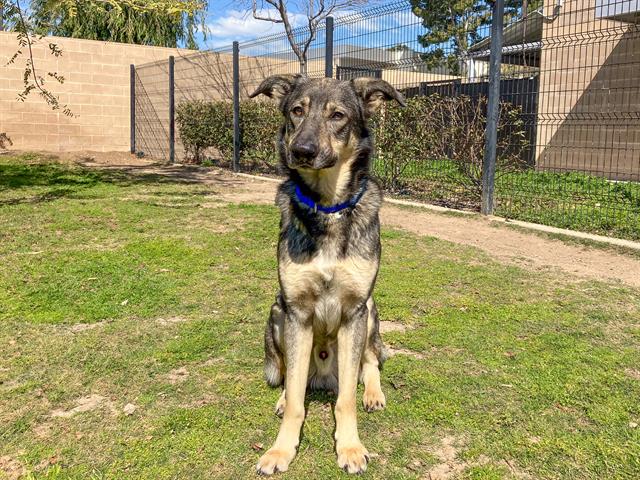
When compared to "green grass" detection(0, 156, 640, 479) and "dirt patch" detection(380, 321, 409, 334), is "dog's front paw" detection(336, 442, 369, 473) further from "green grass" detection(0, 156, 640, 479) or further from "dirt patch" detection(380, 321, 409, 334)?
"dirt patch" detection(380, 321, 409, 334)

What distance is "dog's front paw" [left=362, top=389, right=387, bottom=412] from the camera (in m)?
2.72

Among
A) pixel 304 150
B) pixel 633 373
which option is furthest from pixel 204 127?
pixel 633 373

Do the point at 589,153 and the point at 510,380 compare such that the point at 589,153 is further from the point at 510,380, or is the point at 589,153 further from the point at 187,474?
the point at 187,474

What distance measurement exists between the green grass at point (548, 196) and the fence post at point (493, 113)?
330 mm

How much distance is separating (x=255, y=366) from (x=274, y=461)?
3.16ft

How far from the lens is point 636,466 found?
224cm

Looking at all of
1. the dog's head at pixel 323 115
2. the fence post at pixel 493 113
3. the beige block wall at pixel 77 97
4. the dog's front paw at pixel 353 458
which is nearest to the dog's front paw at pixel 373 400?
the dog's front paw at pixel 353 458

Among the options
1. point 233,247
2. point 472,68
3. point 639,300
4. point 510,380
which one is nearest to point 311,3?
point 472,68

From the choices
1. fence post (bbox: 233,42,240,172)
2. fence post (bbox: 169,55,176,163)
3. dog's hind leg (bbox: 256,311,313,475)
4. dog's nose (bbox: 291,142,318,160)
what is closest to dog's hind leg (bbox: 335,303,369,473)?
dog's hind leg (bbox: 256,311,313,475)

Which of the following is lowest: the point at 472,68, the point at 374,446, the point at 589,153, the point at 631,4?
the point at 374,446

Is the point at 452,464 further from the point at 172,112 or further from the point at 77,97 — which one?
the point at 77,97

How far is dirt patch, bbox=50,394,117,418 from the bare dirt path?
411 cm

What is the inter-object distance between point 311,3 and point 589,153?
11.4 meters

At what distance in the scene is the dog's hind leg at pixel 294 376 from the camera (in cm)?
235
